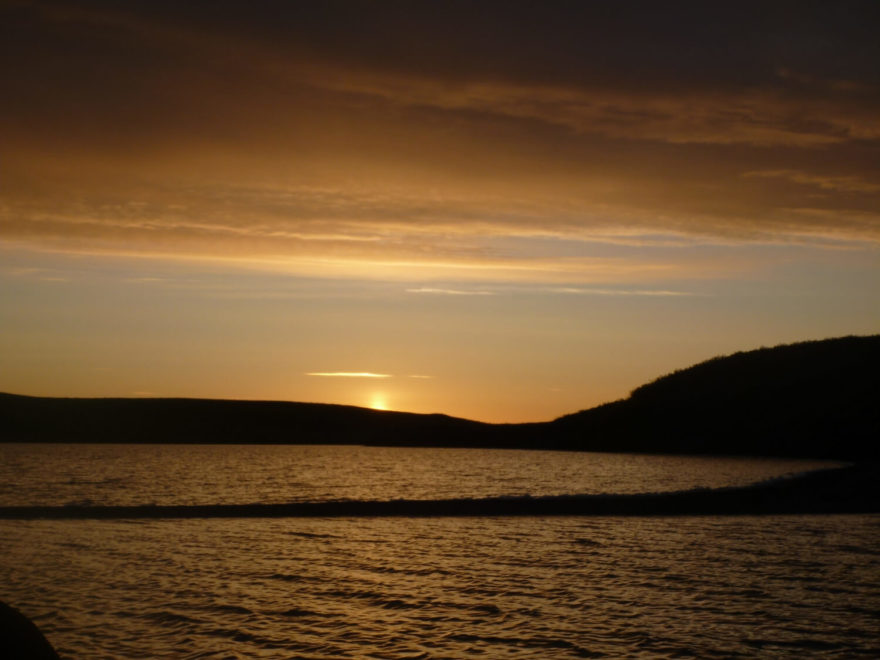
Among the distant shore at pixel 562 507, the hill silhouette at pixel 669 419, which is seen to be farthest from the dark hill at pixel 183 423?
the distant shore at pixel 562 507

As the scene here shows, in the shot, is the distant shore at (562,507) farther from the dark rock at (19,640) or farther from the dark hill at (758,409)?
the dark hill at (758,409)

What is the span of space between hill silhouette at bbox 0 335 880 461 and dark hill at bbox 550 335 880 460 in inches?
6.2

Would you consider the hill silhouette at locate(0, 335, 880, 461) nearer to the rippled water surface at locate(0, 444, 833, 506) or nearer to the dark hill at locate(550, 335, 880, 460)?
the dark hill at locate(550, 335, 880, 460)

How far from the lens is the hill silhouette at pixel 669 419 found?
316 ft

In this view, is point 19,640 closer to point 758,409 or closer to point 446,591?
point 446,591

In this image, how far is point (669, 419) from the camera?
115 m

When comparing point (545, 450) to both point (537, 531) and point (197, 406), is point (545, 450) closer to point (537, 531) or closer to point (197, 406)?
point (197, 406)

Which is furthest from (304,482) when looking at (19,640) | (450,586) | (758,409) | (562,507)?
(758,409)

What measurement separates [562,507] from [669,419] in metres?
82.9

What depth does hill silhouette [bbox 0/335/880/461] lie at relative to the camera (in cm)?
9631

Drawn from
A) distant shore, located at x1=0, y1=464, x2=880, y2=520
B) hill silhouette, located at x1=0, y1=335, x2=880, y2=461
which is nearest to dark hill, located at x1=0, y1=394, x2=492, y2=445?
hill silhouette, located at x1=0, y1=335, x2=880, y2=461

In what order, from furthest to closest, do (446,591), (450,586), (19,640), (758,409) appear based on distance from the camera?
(758,409), (450,586), (446,591), (19,640)

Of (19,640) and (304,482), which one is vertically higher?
(19,640)

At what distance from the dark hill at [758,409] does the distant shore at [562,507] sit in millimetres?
52753
